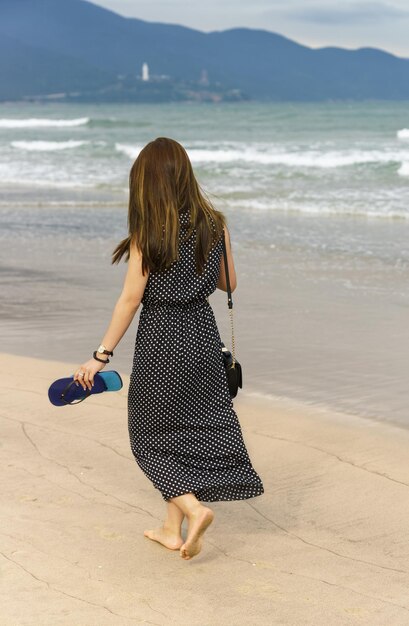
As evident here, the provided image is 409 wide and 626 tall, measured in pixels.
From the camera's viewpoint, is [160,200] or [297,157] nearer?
[160,200]

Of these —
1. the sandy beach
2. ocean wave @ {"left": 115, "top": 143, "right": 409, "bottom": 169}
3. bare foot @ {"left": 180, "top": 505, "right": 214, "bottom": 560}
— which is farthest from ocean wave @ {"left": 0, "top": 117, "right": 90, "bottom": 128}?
bare foot @ {"left": 180, "top": 505, "right": 214, "bottom": 560}

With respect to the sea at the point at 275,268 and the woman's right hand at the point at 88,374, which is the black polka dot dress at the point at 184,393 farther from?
the sea at the point at 275,268

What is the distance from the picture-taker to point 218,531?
3932 millimetres

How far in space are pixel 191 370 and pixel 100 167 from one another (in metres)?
23.6

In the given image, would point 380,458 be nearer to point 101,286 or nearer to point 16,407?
point 16,407

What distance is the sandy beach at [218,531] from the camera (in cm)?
323

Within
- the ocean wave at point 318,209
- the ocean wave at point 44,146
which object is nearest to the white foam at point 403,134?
the ocean wave at point 44,146

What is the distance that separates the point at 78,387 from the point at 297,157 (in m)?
25.1

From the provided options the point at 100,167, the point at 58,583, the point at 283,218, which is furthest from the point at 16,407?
the point at 100,167

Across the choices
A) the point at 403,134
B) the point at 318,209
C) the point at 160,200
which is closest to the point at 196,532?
the point at 160,200

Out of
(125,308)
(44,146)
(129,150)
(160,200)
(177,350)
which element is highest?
(160,200)

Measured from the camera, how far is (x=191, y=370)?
3646 millimetres

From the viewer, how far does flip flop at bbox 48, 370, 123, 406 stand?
3.59 m

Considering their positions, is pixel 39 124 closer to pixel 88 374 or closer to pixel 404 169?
pixel 404 169
